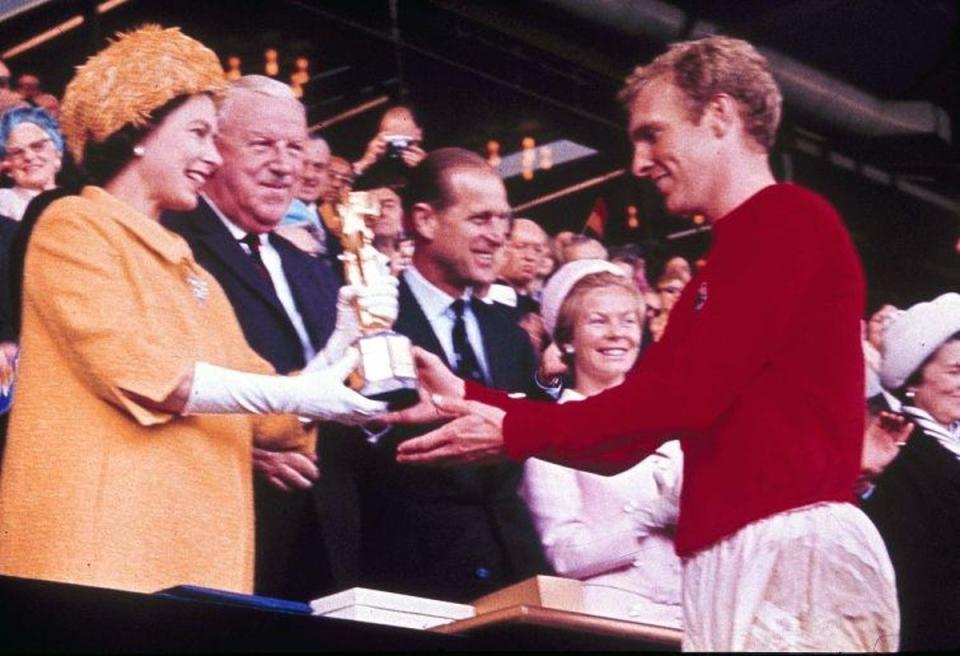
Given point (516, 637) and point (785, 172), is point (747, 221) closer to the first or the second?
point (516, 637)

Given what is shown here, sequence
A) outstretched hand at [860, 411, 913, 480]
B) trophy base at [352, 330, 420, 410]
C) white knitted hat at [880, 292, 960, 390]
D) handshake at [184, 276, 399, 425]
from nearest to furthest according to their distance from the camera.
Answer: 1. handshake at [184, 276, 399, 425]
2. trophy base at [352, 330, 420, 410]
3. outstretched hand at [860, 411, 913, 480]
4. white knitted hat at [880, 292, 960, 390]

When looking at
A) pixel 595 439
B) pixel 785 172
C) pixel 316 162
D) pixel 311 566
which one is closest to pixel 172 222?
pixel 316 162

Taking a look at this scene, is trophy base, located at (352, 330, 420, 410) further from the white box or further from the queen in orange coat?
the white box

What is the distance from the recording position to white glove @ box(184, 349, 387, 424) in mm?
3531

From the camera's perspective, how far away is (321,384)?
371 centimetres

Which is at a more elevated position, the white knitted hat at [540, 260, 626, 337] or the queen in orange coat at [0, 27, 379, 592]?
the white knitted hat at [540, 260, 626, 337]

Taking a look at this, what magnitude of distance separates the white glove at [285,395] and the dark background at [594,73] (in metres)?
0.55

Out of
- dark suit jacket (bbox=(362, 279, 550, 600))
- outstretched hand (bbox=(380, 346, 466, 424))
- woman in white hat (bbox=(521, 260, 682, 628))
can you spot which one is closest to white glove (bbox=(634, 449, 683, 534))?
woman in white hat (bbox=(521, 260, 682, 628))

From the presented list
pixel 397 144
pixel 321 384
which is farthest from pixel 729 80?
pixel 321 384

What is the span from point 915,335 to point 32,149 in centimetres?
245

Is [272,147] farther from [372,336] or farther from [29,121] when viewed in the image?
[29,121]

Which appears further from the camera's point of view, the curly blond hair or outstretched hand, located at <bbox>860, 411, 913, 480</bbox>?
outstretched hand, located at <bbox>860, 411, 913, 480</bbox>

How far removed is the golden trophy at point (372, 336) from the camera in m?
3.79

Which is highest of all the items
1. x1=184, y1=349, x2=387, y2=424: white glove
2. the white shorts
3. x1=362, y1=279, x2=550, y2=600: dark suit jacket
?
x1=184, y1=349, x2=387, y2=424: white glove
